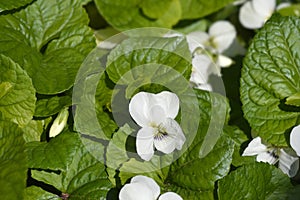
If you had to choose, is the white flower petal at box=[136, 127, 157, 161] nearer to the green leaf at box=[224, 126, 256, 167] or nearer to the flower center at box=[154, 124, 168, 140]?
Result: the flower center at box=[154, 124, 168, 140]

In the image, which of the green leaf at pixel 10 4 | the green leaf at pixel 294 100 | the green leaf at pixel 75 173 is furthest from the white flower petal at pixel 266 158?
the green leaf at pixel 10 4

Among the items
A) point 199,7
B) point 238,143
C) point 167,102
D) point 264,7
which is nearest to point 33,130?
point 167,102

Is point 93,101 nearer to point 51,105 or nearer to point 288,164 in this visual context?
point 51,105

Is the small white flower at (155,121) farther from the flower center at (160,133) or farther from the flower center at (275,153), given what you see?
the flower center at (275,153)

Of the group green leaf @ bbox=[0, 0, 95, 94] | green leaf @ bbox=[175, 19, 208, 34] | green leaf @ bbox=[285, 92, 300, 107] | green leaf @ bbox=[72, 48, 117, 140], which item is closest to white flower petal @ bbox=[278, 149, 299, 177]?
green leaf @ bbox=[285, 92, 300, 107]

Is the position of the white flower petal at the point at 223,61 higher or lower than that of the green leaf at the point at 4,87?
lower

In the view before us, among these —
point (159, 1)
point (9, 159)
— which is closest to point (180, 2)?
point (159, 1)

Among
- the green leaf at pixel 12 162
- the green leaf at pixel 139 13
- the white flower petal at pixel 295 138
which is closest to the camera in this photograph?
the green leaf at pixel 12 162
